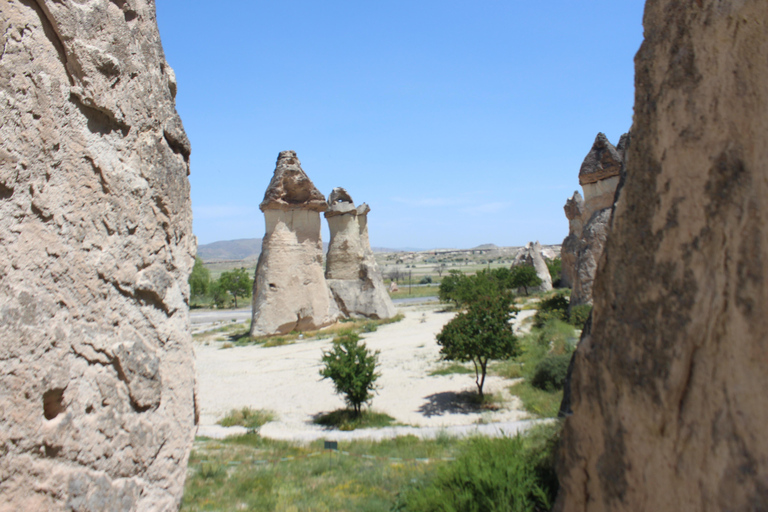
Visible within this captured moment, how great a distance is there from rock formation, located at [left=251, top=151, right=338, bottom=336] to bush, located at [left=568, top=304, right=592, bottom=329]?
311 inches

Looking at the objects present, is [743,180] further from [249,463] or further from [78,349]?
[249,463]

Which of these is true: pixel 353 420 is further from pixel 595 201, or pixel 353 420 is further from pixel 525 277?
pixel 525 277

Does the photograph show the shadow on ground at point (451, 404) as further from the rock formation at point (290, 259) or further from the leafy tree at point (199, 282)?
the leafy tree at point (199, 282)

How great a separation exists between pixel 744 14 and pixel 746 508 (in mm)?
1686

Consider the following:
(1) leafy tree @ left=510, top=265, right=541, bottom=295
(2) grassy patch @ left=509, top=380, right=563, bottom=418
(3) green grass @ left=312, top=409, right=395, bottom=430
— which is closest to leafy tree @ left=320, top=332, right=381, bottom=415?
(3) green grass @ left=312, top=409, right=395, bottom=430

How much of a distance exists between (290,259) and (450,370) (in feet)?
22.8

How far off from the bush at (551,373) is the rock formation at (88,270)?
728 cm

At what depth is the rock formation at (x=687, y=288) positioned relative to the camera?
5.70 ft

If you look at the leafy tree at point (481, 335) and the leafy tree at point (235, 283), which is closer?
the leafy tree at point (481, 335)

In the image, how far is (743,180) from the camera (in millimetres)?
1805

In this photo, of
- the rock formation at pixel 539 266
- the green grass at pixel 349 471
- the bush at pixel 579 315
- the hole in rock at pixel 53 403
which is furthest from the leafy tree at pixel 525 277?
the hole in rock at pixel 53 403

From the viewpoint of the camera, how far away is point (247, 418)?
8.19 metres

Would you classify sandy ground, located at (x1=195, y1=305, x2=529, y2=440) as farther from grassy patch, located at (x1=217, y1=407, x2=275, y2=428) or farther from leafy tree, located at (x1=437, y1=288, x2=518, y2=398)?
leafy tree, located at (x1=437, y1=288, x2=518, y2=398)

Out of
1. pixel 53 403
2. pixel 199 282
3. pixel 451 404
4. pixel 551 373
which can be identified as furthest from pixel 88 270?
pixel 199 282
